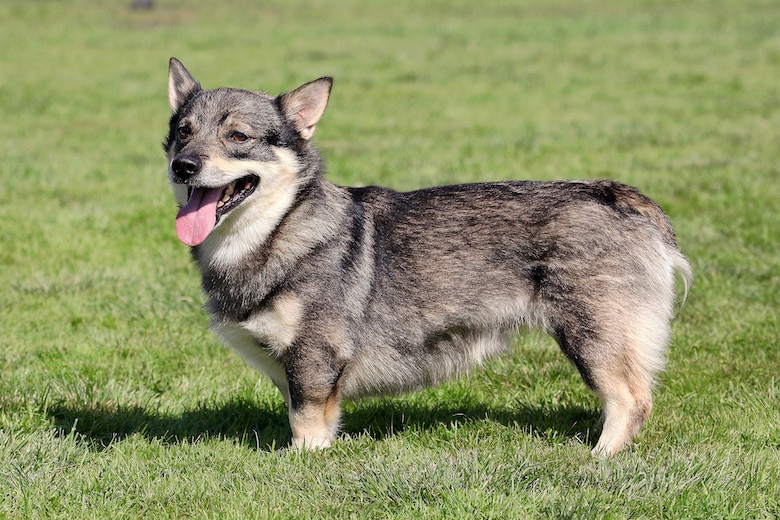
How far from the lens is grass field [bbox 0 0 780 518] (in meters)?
3.93

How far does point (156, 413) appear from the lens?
522 cm

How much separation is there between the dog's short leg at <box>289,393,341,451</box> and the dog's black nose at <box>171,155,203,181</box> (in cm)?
127

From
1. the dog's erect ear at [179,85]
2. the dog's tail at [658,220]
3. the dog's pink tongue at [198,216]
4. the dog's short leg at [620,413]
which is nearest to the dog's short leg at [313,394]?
the dog's pink tongue at [198,216]

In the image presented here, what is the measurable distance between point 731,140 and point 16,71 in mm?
15405

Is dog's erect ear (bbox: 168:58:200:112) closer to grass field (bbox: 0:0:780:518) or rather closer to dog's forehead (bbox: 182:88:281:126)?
dog's forehead (bbox: 182:88:281:126)

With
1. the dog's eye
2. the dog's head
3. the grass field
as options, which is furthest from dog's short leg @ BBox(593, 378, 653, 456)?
the dog's eye

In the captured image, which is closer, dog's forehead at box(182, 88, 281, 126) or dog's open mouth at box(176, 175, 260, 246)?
dog's open mouth at box(176, 175, 260, 246)

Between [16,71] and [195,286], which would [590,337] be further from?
[16,71]

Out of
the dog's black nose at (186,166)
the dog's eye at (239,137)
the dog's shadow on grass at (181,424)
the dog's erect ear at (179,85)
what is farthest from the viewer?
the dog's erect ear at (179,85)

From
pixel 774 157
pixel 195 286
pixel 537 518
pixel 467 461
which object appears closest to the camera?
pixel 537 518

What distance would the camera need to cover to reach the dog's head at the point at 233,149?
14.4ft

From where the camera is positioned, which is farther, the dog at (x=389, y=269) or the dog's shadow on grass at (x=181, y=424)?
the dog's shadow on grass at (x=181, y=424)

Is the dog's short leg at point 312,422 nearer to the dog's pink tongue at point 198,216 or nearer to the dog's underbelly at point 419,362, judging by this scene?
the dog's underbelly at point 419,362

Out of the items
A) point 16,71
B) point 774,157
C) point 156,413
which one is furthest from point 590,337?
point 16,71
